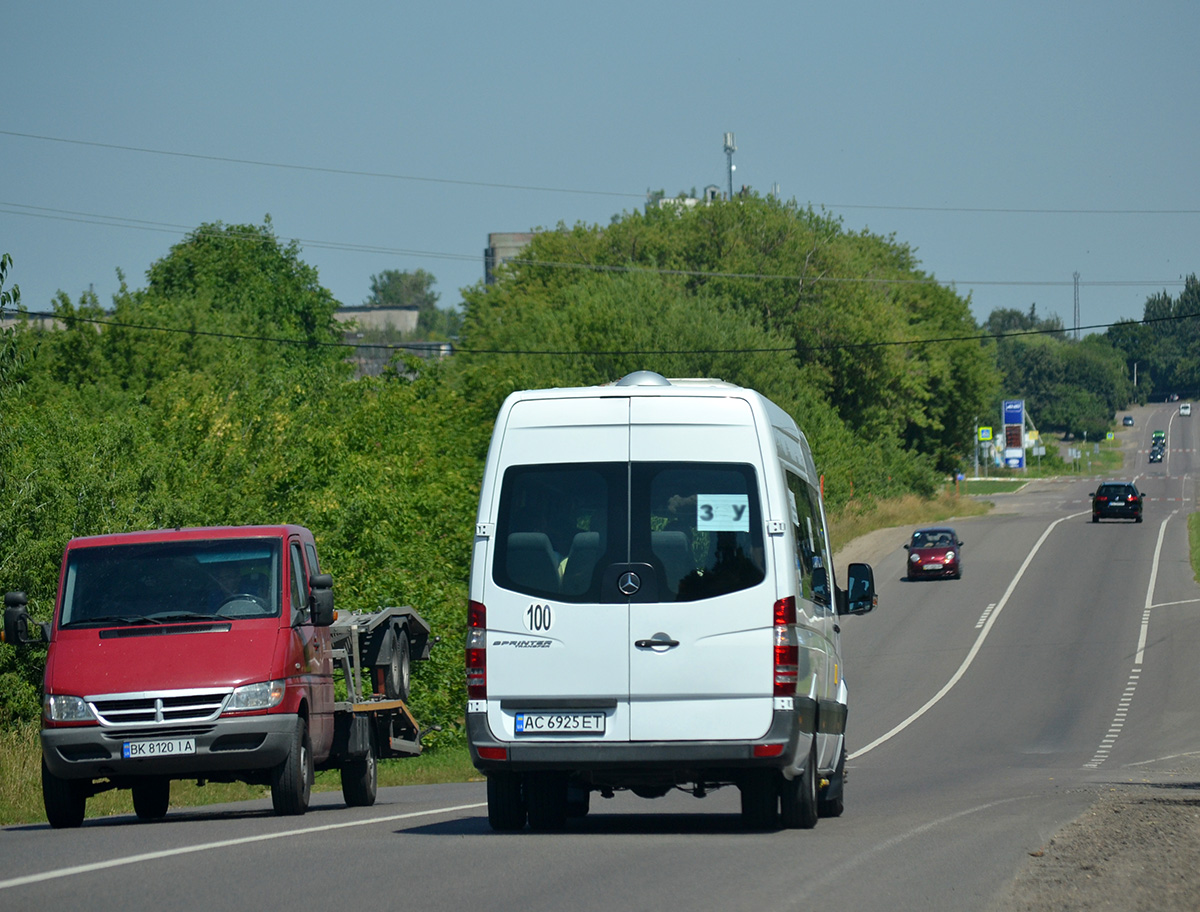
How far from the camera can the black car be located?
225 feet

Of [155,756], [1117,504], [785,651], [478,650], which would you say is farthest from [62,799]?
[1117,504]

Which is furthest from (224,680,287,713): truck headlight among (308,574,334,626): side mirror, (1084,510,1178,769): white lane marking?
(1084,510,1178,769): white lane marking

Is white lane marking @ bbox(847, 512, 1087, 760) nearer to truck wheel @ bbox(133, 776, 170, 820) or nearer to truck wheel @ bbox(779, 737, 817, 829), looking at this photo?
truck wheel @ bbox(133, 776, 170, 820)

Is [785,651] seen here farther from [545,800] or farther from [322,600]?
[322,600]

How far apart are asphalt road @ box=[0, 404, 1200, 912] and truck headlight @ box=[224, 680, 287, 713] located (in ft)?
2.73

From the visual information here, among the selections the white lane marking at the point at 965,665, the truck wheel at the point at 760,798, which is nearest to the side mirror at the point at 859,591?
A: the truck wheel at the point at 760,798

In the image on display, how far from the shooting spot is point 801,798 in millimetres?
10625

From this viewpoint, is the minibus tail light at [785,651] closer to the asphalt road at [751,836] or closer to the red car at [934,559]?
the asphalt road at [751,836]

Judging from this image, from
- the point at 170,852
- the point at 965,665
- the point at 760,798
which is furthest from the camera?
the point at 965,665

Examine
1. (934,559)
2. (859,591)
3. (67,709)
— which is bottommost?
(934,559)

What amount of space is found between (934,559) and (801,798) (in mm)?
43654

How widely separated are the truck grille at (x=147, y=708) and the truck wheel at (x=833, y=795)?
465 cm

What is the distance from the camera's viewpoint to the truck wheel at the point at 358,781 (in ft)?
48.9

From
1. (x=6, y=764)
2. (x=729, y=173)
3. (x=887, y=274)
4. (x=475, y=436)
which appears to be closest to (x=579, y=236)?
(x=887, y=274)
